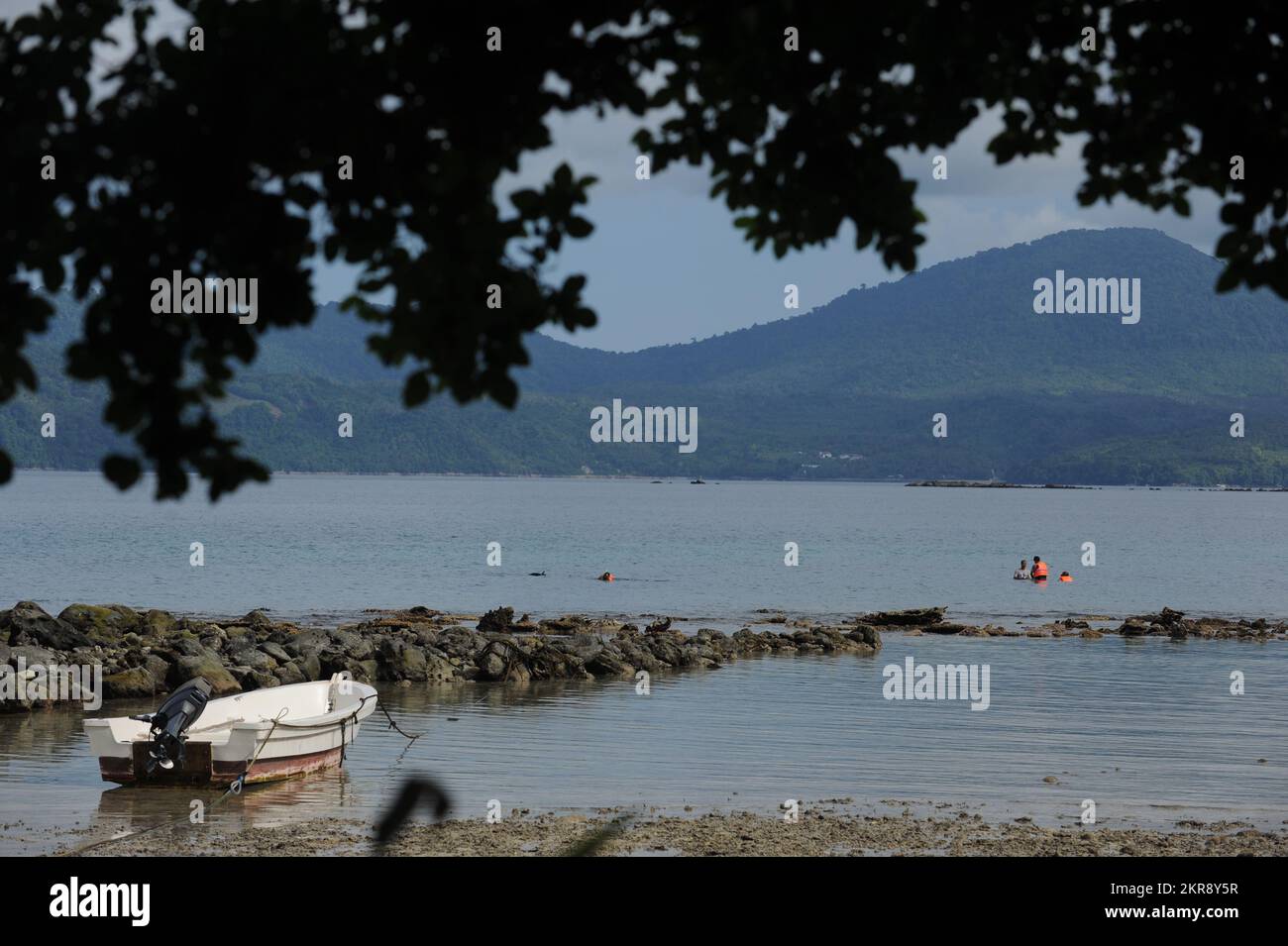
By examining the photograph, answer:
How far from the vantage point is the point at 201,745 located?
2247 centimetres

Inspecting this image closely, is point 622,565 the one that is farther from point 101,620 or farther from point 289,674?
point 289,674

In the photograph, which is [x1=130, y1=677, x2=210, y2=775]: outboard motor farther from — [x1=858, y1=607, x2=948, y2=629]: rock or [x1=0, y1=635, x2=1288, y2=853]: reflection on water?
[x1=858, y1=607, x2=948, y2=629]: rock

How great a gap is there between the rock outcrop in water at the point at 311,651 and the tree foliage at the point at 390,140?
26503mm

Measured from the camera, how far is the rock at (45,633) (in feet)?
126

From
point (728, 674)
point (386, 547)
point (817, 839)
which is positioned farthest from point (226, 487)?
point (386, 547)

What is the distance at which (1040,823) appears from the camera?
66.5ft

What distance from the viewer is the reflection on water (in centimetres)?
2155

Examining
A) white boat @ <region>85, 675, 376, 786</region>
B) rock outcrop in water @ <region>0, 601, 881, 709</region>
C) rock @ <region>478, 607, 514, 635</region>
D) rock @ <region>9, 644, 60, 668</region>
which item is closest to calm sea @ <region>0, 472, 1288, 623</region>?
rock @ <region>478, 607, 514, 635</region>

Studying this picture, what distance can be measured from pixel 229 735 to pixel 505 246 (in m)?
17.5

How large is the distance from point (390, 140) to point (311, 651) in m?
33.1

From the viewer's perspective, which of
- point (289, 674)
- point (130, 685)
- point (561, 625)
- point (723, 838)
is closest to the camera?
point (723, 838)

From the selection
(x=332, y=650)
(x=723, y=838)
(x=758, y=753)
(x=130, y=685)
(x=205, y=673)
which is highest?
(x=332, y=650)

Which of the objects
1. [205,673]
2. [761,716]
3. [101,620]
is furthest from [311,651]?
[761,716]

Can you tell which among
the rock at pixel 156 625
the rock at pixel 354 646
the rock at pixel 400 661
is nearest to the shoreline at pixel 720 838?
the rock at pixel 400 661
